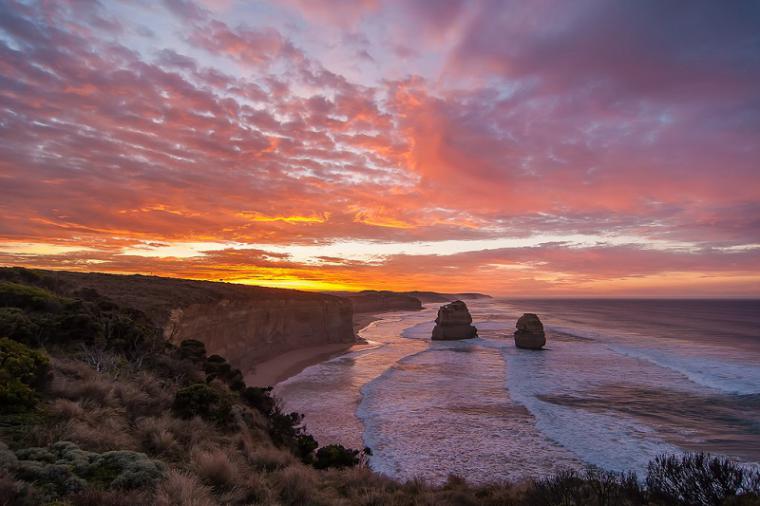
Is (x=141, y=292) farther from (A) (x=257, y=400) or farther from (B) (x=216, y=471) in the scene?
(B) (x=216, y=471)

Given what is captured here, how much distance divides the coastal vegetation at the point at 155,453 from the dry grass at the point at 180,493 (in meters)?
0.02

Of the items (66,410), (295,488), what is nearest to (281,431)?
(295,488)

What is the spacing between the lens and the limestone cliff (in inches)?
1079

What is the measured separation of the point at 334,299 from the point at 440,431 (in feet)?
147

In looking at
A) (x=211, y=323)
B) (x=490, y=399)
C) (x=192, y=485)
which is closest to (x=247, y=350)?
(x=211, y=323)

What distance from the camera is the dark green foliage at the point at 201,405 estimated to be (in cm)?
1077

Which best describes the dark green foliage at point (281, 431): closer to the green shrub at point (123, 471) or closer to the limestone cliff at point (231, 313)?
the green shrub at point (123, 471)

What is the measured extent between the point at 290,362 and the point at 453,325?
956 inches

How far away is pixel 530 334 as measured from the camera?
46406mm

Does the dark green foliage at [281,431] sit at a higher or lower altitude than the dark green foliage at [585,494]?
lower

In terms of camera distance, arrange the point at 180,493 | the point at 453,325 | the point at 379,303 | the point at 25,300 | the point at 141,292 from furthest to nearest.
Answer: the point at 379,303
the point at 453,325
the point at 141,292
the point at 25,300
the point at 180,493

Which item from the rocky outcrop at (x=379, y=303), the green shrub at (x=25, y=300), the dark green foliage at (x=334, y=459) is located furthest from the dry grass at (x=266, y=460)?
the rocky outcrop at (x=379, y=303)

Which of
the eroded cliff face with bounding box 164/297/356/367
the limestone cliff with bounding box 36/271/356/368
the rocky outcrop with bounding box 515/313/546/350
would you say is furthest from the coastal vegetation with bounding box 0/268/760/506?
the rocky outcrop with bounding box 515/313/546/350

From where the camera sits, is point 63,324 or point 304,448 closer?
point 63,324
